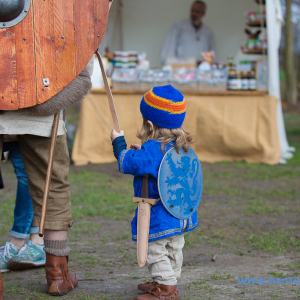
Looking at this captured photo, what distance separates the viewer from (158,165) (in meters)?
1.84

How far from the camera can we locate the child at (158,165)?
Result: 6.04ft

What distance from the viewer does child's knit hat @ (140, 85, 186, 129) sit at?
1861 millimetres

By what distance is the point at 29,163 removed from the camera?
198 centimetres

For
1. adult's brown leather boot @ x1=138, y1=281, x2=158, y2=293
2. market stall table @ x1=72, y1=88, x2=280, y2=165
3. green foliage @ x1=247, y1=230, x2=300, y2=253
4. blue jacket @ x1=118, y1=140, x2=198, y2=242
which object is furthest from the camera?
market stall table @ x1=72, y1=88, x2=280, y2=165

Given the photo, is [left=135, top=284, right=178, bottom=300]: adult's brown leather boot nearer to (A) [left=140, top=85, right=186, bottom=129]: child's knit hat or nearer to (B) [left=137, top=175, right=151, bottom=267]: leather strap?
(B) [left=137, top=175, right=151, bottom=267]: leather strap

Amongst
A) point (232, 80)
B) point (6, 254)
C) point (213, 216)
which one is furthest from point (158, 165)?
point (232, 80)

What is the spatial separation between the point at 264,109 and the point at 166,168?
386cm

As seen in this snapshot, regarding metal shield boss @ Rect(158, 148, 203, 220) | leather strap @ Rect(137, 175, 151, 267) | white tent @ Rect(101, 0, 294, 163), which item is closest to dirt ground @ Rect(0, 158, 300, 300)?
leather strap @ Rect(137, 175, 151, 267)

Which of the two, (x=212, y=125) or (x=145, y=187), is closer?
(x=145, y=187)

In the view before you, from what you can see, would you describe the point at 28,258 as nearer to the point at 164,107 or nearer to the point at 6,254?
the point at 6,254

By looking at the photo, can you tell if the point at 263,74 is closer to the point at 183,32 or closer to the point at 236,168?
the point at 236,168

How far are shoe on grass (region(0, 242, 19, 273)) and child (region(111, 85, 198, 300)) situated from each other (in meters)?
0.83

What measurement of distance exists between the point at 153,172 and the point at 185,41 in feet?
17.4

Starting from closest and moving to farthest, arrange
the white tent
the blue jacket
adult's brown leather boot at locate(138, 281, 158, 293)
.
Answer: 1. the blue jacket
2. adult's brown leather boot at locate(138, 281, 158, 293)
3. the white tent
